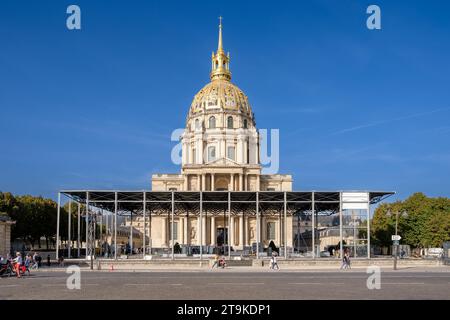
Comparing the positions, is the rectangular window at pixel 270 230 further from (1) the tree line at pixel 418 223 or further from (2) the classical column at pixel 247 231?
(1) the tree line at pixel 418 223

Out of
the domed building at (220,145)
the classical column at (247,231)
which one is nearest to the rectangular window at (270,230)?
the classical column at (247,231)

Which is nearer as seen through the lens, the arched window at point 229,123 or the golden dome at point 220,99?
the arched window at point 229,123

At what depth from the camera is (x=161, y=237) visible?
98.1m

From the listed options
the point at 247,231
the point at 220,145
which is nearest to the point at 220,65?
the point at 220,145

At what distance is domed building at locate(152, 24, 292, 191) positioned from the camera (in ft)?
309

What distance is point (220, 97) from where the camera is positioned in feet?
365

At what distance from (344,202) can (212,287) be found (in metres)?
29.9

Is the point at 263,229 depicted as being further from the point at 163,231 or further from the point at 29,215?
the point at 29,215

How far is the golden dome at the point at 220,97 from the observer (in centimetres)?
11094

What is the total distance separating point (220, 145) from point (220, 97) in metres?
10.2

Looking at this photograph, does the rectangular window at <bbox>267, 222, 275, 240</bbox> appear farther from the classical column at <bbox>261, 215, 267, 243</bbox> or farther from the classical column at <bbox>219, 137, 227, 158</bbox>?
the classical column at <bbox>219, 137, 227, 158</bbox>

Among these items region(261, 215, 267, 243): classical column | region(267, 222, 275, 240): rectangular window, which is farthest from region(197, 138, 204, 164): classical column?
region(267, 222, 275, 240): rectangular window
